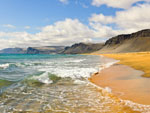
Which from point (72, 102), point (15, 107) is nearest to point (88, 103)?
point (72, 102)

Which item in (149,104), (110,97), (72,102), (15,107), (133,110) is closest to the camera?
(133,110)

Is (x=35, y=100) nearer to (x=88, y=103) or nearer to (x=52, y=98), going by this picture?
(x=52, y=98)

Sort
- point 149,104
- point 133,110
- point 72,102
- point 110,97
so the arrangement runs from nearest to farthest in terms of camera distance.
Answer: point 133,110
point 149,104
point 72,102
point 110,97

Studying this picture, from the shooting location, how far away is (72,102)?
8055 millimetres

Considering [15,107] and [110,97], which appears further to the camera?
[110,97]

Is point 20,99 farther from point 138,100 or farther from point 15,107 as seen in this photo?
point 138,100

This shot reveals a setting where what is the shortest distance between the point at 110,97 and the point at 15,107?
5120 mm

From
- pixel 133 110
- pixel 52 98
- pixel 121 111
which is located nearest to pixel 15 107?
pixel 52 98

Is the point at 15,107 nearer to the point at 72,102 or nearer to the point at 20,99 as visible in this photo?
the point at 20,99

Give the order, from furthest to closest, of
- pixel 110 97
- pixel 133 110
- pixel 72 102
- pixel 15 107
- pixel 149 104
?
pixel 110 97 → pixel 72 102 → pixel 15 107 → pixel 149 104 → pixel 133 110

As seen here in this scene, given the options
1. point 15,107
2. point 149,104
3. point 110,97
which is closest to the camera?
point 149,104

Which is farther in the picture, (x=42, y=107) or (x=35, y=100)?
(x=35, y=100)

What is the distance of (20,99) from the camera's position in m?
8.73

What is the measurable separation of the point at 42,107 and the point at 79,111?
1896mm
